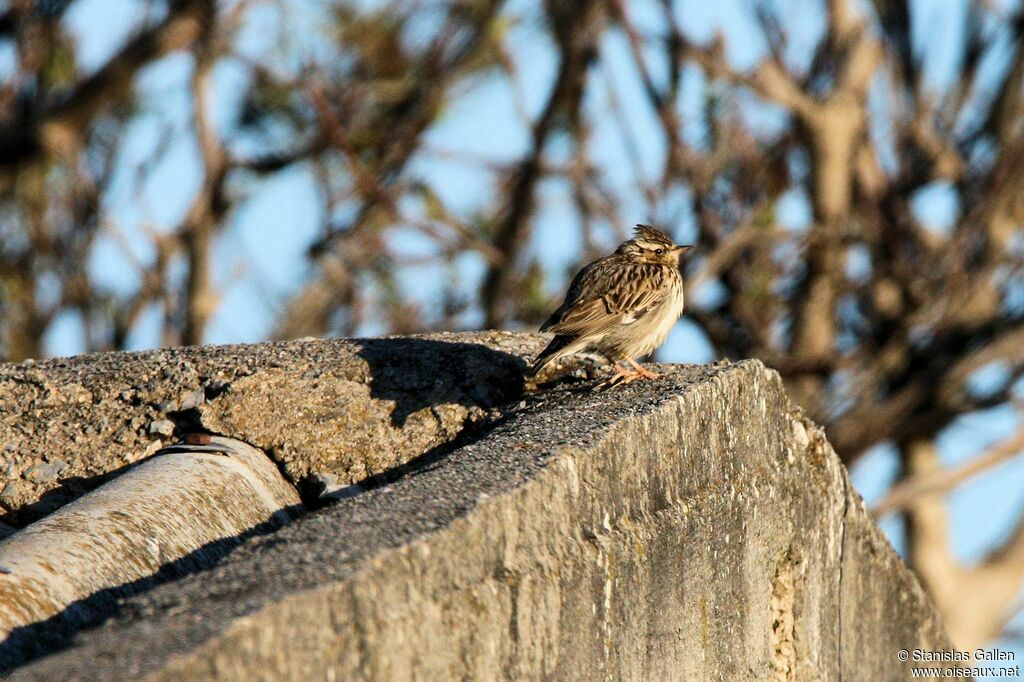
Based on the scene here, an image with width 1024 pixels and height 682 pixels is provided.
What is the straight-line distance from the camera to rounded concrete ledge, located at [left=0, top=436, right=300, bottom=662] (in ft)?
9.26

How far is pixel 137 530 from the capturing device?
3.17 metres

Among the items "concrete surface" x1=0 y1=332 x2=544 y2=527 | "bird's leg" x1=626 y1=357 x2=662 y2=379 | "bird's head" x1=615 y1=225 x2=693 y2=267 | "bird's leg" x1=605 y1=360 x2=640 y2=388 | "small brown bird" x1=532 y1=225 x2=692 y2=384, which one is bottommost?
"concrete surface" x1=0 y1=332 x2=544 y2=527

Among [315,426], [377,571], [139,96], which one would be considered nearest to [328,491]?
[315,426]

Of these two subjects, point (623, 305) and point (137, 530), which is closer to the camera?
point (137, 530)

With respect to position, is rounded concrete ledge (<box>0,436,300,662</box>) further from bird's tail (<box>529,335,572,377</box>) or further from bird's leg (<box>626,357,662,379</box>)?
bird's leg (<box>626,357,662,379</box>)

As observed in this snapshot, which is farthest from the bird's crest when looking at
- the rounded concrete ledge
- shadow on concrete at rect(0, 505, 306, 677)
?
shadow on concrete at rect(0, 505, 306, 677)

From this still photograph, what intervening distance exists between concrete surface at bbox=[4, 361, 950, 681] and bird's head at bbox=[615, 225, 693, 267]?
199 cm

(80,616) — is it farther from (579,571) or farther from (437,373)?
(437,373)

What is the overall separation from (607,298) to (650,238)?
38.6 inches

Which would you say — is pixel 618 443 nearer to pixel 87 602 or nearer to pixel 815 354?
pixel 87 602

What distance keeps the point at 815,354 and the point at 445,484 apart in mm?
8859

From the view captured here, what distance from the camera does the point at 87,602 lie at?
2.89m

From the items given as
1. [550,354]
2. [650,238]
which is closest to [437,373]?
[550,354]

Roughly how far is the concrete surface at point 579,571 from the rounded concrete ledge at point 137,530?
0.98ft
